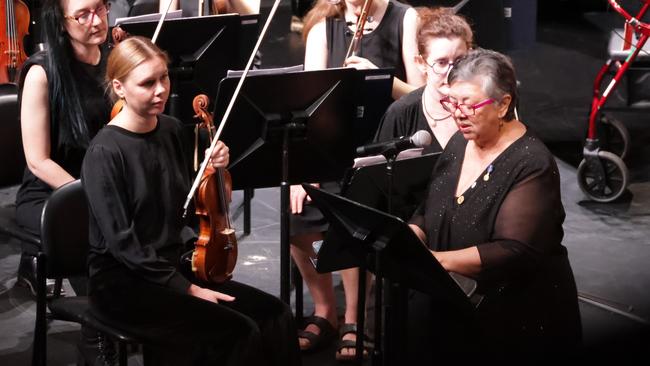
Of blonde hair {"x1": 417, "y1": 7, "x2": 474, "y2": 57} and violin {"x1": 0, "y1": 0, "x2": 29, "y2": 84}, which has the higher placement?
blonde hair {"x1": 417, "y1": 7, "x2": 474, "y2": 57}

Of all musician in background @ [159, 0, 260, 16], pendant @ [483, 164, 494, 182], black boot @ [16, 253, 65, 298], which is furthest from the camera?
musician in background @ [159, 0, 260, 16]

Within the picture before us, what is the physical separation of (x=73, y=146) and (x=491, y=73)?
160 cm

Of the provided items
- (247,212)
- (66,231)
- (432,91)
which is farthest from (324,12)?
(66,231)

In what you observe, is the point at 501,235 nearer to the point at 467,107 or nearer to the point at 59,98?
the point at 467,107

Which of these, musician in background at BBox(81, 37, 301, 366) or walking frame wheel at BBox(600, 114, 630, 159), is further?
walking frame wheel at BBox(600, 114, 630, 159)

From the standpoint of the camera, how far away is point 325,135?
346 centimetres

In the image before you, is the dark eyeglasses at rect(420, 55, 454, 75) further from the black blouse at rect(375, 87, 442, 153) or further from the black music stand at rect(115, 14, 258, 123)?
the black music stand at rect(115, 14, 258, 123)

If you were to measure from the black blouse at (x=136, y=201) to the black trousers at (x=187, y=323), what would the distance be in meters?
0.05

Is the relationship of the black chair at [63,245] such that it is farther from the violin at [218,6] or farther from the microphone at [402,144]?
the violin at [218,6]

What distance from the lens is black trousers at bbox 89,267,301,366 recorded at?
2924 mm

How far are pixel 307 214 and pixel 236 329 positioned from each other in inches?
39.8

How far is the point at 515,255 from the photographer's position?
9.17 feet

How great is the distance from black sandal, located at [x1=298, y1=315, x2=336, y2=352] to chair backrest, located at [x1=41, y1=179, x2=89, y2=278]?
2.94ft

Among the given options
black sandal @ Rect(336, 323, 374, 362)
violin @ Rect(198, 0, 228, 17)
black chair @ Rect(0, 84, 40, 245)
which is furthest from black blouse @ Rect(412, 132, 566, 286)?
violin @ Rect(198, 0, 228, 17)
